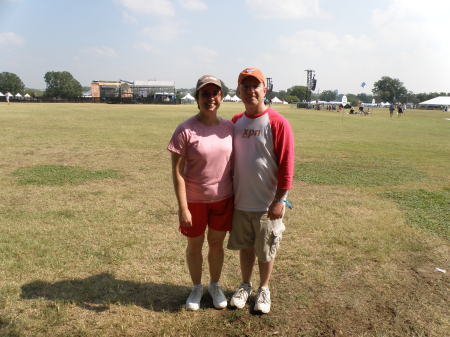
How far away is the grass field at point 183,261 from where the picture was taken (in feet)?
9.62

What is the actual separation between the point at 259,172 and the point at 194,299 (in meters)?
1.31

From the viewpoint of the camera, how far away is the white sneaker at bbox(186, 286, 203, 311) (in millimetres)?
3068

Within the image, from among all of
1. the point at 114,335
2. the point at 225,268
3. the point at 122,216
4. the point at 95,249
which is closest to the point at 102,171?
the point at 122,216

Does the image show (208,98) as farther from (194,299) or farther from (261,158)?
(194,299)

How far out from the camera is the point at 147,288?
3.44 metres

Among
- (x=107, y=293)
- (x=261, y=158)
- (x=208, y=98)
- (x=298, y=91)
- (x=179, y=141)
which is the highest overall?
(x=298, y=91)

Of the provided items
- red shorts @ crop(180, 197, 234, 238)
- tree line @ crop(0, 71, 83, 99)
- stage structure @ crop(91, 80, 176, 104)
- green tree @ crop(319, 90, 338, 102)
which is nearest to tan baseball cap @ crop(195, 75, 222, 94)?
red shorts @ crop(180, 197, 234, 238)

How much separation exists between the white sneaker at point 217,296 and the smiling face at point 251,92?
1.68m

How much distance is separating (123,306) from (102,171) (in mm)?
5792

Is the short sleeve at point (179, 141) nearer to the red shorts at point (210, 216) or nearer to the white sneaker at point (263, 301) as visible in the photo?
the red shorts at point (210, 216)

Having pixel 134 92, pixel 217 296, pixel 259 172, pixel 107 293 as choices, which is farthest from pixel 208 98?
pixel 134 92

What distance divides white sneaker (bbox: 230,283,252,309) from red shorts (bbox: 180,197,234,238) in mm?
656

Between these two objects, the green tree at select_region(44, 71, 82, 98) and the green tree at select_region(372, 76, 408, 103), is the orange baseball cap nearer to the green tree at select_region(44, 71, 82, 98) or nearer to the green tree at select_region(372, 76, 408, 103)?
the green tree at select_region(44, 71, 82, 98)

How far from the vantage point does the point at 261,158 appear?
2.77m
